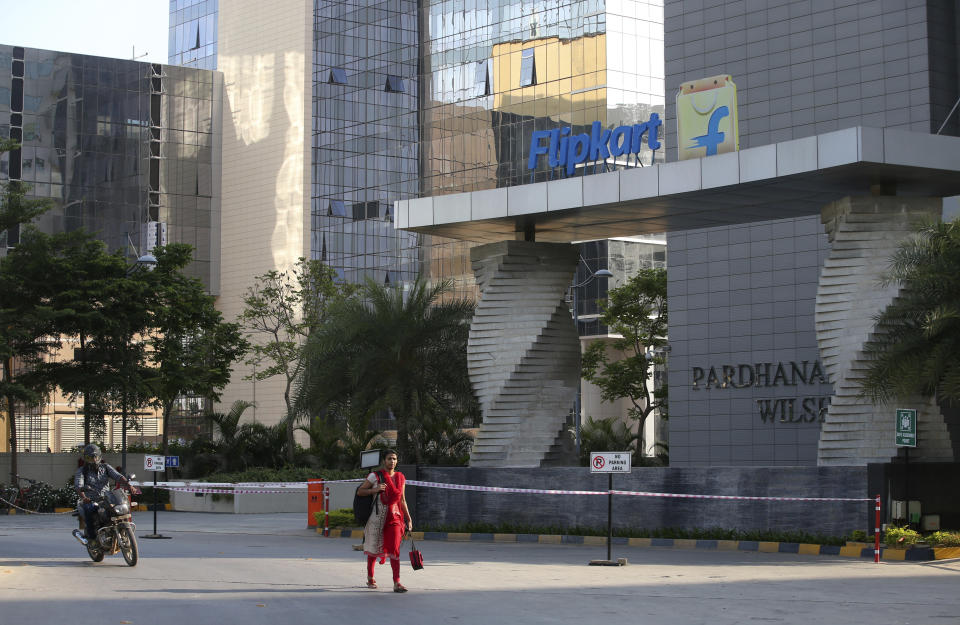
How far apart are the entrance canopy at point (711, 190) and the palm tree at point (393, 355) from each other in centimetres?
439

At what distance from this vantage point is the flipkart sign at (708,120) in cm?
2459

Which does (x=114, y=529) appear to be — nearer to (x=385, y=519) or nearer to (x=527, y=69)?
(x=385, y=519)

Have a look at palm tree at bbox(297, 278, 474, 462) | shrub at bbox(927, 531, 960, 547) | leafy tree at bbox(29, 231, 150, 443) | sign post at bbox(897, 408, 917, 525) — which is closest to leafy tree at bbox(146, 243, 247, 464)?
leafy tree at bbox(29, 231, 150, 443)

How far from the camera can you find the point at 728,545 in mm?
22844

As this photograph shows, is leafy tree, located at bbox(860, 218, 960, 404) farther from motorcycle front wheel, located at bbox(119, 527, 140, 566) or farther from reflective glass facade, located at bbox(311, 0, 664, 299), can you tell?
reflective glass facade, located at bbox(311, 0, 664, 299)

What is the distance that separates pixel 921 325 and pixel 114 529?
13708mm

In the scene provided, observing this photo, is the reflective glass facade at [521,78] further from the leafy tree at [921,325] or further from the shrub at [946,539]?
the shrub at [946,539]

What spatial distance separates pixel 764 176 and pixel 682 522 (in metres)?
6.54

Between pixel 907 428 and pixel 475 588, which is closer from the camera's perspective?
pixel 475 588

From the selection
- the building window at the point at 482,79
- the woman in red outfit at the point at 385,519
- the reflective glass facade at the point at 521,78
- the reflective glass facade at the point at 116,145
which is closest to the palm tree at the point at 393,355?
the woman in red outfit at the point at 385,519

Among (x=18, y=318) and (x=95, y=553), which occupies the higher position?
(x=18, y=318)

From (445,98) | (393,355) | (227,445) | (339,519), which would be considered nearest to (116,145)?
(445,98)

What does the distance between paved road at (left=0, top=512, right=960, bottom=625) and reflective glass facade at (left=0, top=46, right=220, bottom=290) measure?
59.2 metres

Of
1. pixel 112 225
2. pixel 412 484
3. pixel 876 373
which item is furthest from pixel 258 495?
pixel 112 225
